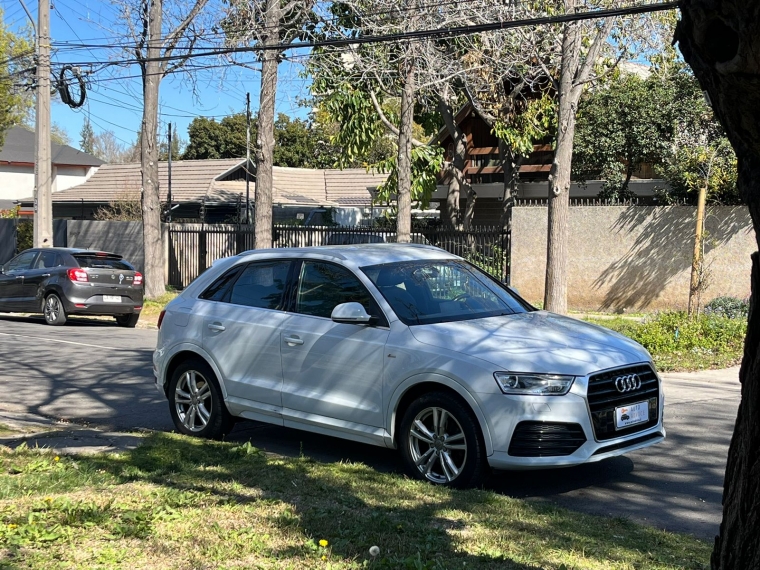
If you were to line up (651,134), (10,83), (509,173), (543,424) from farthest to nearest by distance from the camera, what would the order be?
(10,83)
(509,173)
(651,134)
(543,424)

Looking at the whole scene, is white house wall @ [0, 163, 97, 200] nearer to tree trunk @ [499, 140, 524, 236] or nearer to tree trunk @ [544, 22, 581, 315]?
tree trunk @ [499, 140, 524, 236]

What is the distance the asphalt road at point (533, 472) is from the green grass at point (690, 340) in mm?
454

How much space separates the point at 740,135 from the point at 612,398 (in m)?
3.67

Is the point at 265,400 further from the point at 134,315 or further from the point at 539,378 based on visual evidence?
the point at 134,315

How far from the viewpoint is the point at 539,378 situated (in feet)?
19.7

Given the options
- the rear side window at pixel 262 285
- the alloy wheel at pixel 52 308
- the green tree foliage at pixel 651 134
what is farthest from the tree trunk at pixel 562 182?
the alloy wheel at pixel 52 308

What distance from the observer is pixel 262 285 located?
791 centimetres

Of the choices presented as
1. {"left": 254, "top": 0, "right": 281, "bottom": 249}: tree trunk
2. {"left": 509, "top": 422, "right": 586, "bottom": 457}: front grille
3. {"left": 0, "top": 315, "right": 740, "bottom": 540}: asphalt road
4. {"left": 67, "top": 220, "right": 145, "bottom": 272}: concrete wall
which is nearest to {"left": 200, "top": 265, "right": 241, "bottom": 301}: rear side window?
{"left": 0, "top": 315, "right": 740, "bottom": 540}: asphalt road

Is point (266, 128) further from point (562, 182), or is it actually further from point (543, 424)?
point (543, 424)

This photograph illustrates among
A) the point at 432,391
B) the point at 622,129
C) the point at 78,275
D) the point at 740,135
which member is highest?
the point at 622,129

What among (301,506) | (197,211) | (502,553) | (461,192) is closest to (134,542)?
(301,506)

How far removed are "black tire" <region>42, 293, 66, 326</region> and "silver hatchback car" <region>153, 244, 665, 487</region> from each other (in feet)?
36.9

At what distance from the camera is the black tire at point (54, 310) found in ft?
61.4

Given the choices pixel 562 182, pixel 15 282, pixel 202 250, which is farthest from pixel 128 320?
pixel 562 182
